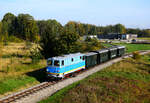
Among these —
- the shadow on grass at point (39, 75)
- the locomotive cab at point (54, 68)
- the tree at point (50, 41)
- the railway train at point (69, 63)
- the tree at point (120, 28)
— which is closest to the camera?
the locomotive cab at point (54, 68)

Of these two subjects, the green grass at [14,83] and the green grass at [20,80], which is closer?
the green grass at [14,83]

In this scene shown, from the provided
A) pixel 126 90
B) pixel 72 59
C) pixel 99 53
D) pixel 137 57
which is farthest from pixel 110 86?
pixel 137 57

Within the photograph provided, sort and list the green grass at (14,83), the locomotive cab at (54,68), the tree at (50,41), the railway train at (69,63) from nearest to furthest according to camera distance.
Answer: the green grass at (14,83) < the locomotive cab at (54,68) < the railway train at (69,63) < the tree at (50,41)

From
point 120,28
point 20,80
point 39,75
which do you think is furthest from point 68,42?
point 120,28

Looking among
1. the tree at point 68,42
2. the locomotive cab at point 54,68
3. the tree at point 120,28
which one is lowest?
the locomotive cab at point 54,68

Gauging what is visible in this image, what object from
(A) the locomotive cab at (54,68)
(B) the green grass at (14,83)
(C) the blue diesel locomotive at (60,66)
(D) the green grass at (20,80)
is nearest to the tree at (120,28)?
(D) the green grass at (20,80)

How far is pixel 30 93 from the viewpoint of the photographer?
56.2 feet

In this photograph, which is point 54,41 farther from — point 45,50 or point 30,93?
point 30,93

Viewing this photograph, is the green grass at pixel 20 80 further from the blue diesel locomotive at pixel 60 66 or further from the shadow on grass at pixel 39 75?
the blue diesel locomotive at pixel 60 66

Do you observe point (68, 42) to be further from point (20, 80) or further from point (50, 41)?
point (20, 80)

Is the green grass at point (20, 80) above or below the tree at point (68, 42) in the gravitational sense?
below

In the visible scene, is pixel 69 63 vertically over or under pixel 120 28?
under

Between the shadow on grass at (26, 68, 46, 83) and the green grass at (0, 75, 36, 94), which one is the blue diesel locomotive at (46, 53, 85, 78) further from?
the green grass at (0, 75, 36, 94)

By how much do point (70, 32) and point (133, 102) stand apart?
70.1 ft
